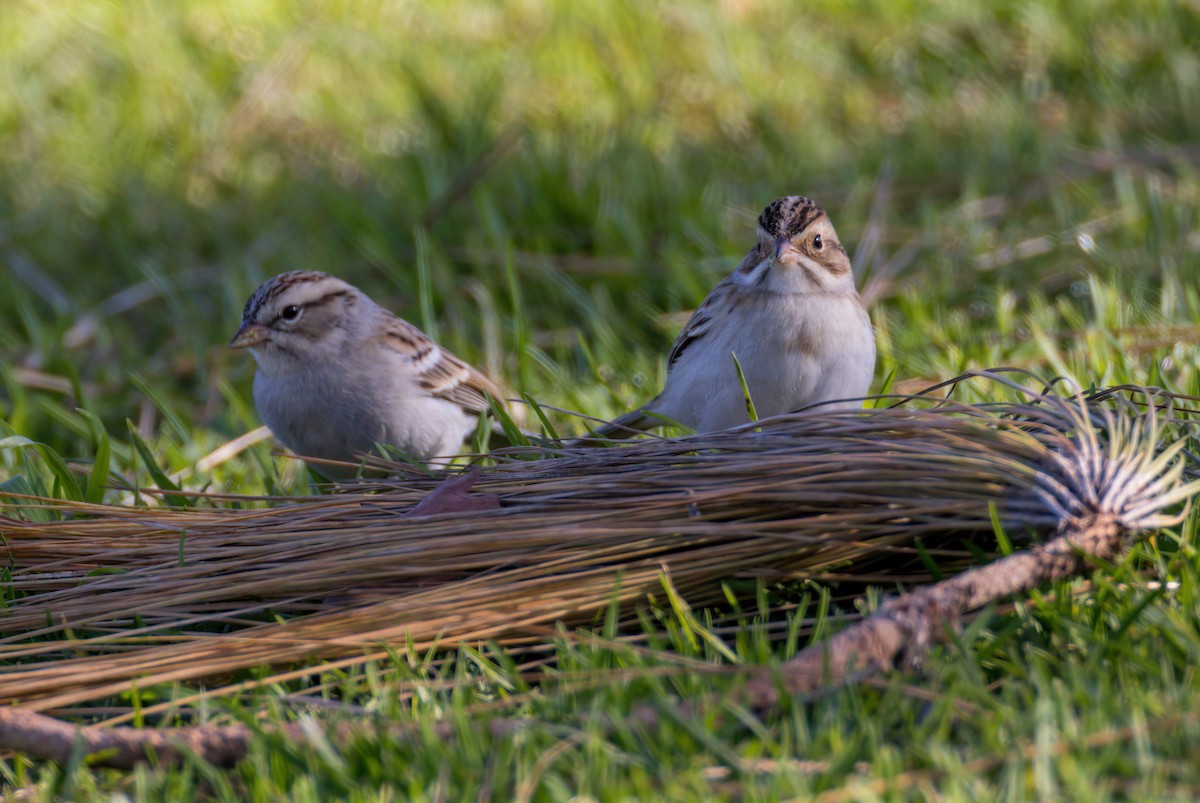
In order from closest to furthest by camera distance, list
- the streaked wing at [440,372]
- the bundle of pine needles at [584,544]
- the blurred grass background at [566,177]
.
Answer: the bundle of pine needles at [584,544], the streaked wing at [440,372], the blurred grass background at [566,177]

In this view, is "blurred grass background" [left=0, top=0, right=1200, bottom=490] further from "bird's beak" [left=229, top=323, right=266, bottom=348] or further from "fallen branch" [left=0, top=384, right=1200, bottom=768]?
"fallen branch" [left=0, top=384, right=1200, bottom=768]

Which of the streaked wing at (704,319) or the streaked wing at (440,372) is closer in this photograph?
the streaked wing at (704,319)

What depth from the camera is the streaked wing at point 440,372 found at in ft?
18.5

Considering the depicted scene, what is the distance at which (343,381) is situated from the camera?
5.37 meters

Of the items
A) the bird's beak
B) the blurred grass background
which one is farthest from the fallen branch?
the bird's beak

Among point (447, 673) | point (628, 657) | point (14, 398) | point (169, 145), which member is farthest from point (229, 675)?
point (169, 145)

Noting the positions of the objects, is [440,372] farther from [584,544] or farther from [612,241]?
[584,544]

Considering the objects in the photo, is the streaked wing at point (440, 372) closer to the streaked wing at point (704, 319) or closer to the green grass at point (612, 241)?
the green grass at point (612, 241)

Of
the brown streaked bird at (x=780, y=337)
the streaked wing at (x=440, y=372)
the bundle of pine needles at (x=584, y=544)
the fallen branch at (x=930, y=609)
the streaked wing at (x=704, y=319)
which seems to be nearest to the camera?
the fallen branch at (x=930, y=609)

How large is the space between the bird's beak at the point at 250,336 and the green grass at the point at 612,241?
0.44 meters

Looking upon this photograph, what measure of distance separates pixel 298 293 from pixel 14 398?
5.33ft

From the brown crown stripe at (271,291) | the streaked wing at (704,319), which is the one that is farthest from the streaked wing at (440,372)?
the streaked wing at (704,319)

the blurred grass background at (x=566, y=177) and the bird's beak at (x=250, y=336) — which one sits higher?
the blurred grass background at (x=566, y=177)

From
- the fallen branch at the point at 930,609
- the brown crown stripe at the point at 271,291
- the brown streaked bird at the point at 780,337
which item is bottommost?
the fallen branch at the point at 930,609
